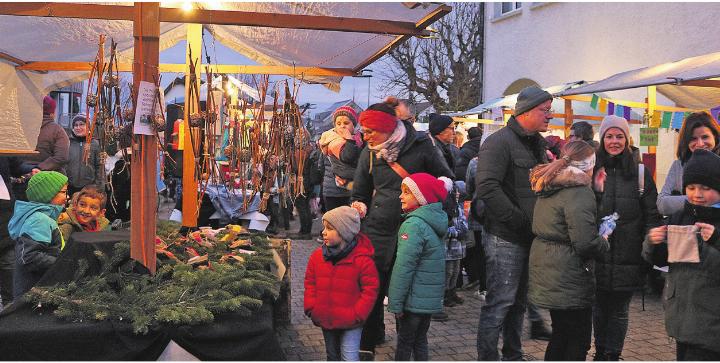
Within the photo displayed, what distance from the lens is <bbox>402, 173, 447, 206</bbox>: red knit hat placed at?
3.50 meters

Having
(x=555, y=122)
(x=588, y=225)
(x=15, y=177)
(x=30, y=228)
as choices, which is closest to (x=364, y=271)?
(x=588, y=225)

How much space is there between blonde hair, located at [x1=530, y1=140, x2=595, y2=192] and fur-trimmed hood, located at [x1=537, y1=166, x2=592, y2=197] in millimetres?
21

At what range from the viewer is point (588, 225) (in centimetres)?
315

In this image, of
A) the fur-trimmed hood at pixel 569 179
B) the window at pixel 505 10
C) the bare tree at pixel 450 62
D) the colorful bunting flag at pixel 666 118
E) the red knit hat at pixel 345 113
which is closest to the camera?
the fur-trimmed hood at pixel 569 179

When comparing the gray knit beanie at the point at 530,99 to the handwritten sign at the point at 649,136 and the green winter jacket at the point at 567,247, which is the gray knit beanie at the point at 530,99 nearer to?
the green winter jacket at the point at 567,247

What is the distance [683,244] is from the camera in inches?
108

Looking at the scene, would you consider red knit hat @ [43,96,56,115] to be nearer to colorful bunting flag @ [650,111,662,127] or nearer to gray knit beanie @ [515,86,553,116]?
gray knit beanie @ [515,86,553,116]

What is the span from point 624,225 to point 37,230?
376 centimetres

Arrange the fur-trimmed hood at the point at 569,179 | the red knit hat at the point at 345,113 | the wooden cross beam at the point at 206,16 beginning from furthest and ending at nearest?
the red knit hat at the point at 345,113 → the wooden cross beam at the point at 206,16 → the fur-trimmed hood at the point at 569,179

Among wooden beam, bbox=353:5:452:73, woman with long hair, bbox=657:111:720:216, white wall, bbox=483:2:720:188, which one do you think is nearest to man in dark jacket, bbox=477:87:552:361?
wooden beam, bbox=353:5:452:73

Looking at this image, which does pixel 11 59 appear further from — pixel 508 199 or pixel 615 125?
pixel 615 125

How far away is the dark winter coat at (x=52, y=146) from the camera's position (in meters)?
6.11

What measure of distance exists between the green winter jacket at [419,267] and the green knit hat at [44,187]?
2.42m

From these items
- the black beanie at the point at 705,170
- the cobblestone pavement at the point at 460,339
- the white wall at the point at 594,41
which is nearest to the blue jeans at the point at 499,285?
the cobblestone pavement at the point at 460,339
